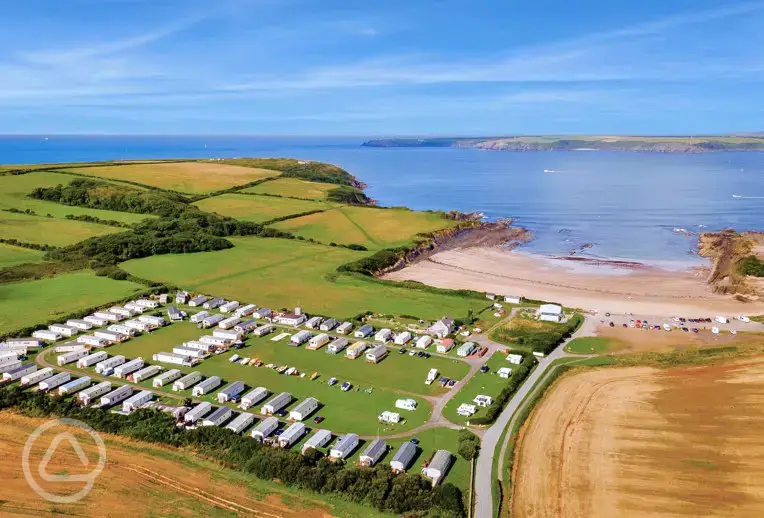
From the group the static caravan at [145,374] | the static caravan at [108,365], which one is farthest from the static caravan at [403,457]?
the static caravan at [108,365]

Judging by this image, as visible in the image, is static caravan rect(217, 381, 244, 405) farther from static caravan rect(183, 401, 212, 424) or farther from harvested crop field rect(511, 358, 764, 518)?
harvested crop field rect(511, 358, 764, 518)

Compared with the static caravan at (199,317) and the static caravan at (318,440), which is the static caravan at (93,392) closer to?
the static caravan at (199,317)

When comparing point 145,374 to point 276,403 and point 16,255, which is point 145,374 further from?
point 16,255

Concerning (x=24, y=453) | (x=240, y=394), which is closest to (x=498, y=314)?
(x=240, y=394)

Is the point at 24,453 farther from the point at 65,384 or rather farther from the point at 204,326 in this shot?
the point at 204,326

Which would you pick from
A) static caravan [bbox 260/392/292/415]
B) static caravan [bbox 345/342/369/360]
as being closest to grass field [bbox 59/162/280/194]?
static caravan [bbox 345/342/369/360]

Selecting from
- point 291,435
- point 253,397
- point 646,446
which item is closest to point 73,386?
point 253,397
